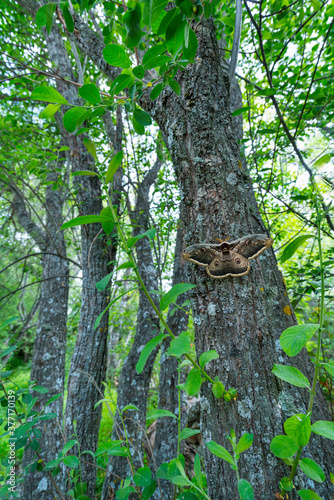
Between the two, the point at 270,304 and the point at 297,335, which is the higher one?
the point at 270,304

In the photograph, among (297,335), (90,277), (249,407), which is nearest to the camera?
(297,335)

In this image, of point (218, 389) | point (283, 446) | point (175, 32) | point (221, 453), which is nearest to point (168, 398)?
point (218, 389)

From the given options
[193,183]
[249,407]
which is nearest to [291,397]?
[249,407]

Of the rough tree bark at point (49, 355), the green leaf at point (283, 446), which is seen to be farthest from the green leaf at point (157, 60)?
the rough tree bark at point (49, 355)

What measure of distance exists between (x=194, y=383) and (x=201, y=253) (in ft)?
1.42

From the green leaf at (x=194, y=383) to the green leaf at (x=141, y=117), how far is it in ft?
2.48

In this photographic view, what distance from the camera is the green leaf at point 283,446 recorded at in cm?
54

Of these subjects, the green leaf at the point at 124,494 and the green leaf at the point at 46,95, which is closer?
the green leaf at the point at 46,95

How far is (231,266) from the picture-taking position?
3.00 ft

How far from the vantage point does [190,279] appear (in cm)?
104

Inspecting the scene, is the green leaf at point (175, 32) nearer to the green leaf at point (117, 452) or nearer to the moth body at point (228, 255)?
the moth body at point (228, 255)

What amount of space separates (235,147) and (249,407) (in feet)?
3.45

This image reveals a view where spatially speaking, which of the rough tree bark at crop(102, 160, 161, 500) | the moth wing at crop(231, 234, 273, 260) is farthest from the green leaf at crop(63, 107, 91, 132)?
the rough tree bark at crop(102, 160, 161, 500)

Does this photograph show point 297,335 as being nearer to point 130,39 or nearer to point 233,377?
point 233,377
